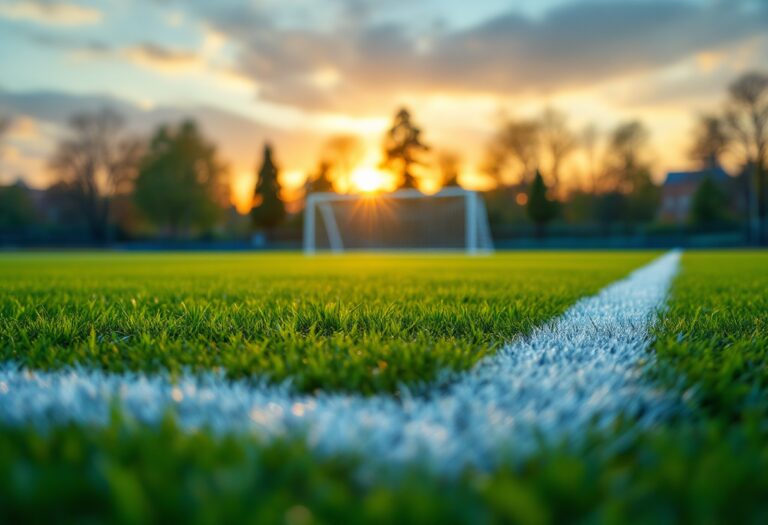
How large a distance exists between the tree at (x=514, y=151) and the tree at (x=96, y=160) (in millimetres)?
27653

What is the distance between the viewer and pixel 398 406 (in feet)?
3.00

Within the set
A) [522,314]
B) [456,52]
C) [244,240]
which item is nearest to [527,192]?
[456,52]

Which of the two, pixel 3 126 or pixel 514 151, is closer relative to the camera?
pixel 3 126

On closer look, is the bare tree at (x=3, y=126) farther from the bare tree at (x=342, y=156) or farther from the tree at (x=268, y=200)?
the bare tree at (x=342, y=156)

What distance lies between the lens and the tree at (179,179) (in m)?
40.2

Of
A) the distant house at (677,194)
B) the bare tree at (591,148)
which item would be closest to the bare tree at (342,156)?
the bare tree at (591,148)

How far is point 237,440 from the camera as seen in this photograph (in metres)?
0.70

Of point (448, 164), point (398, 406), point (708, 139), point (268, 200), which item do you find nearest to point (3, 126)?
point (268, 200)

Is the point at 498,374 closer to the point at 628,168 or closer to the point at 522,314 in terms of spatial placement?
the point at 522,314

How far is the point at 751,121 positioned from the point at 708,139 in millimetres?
2403

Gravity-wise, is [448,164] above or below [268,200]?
above

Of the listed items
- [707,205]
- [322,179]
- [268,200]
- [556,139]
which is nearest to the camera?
[707,205]

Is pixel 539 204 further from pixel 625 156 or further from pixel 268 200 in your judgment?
pixel 268 200

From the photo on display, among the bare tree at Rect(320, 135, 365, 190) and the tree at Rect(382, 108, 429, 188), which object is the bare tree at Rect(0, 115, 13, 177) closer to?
the bare tree at Rect(320, 135, 365, 190)
